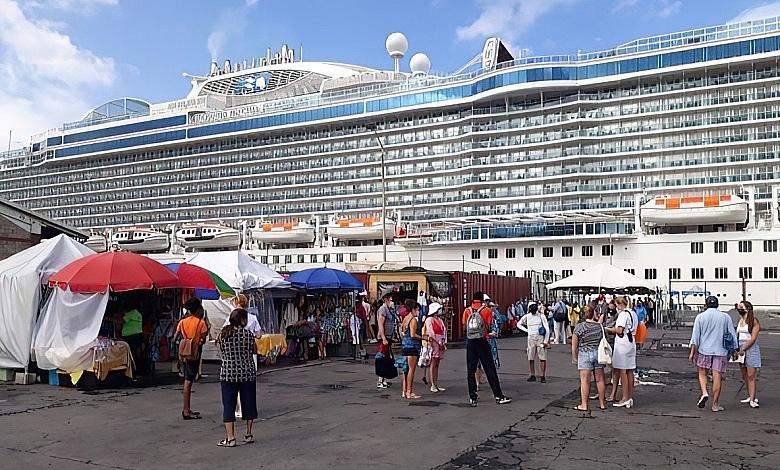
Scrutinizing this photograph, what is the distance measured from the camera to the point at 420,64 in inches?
2785

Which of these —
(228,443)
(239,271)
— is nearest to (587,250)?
(239,271)

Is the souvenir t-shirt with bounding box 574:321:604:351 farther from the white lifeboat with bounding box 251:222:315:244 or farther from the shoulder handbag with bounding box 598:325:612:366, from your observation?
the white lifeboat with bounding box 251:222:315:244

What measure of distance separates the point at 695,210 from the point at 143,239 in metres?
50.5

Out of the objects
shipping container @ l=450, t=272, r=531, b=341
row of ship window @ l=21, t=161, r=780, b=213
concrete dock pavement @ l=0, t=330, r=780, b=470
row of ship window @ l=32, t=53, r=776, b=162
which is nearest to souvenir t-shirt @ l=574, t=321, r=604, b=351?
concrete dock pavement @ l=0, t=330, r=780, b=470

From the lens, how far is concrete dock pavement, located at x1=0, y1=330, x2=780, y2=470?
23.7ft

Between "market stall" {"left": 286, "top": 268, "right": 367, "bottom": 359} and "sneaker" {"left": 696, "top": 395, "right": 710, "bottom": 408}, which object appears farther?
"market stall" {"left": 286, "top": 268, "right": 367, "bottom": 359}

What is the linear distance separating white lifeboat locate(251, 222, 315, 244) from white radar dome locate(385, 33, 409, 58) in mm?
20834

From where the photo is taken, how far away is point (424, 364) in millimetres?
11617

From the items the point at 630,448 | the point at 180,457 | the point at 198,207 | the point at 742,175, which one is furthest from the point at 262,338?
the point at 198,207

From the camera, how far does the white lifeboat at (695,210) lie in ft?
149

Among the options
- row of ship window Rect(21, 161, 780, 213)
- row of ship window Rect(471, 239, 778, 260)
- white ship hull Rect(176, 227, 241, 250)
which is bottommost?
row of ship window Rect(471, 239, 778, 260)

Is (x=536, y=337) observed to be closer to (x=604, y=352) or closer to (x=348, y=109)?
(x=604, y=352)

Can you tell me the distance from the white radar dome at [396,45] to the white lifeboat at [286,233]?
820 inches

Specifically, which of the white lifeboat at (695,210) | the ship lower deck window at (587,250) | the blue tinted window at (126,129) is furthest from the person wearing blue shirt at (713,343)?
the blue tinted window at (126,129)
